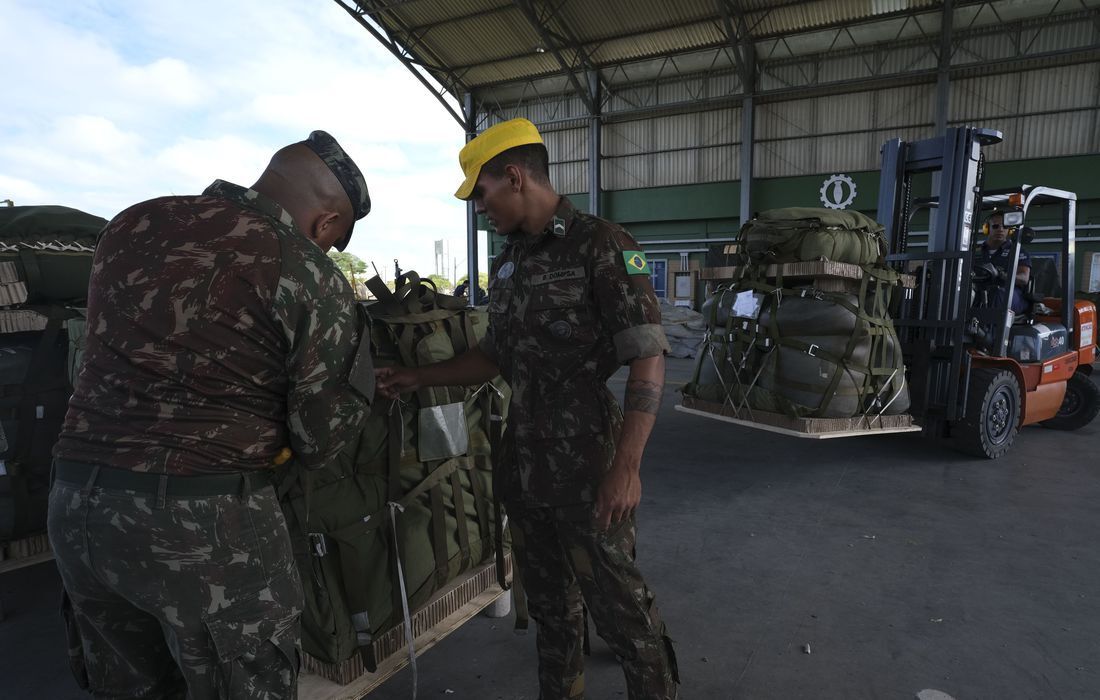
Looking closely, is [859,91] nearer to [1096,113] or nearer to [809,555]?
[1096,113]

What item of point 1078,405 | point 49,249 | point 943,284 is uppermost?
point 49,249

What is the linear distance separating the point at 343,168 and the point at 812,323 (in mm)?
3723

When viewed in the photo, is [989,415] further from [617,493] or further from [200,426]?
[200,426]

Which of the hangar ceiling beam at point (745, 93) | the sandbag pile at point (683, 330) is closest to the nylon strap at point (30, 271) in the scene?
the sandbag pile at point (683, 330)

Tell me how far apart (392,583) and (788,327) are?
347 cm

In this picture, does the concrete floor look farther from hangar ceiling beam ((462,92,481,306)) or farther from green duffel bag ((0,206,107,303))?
hangar ceiling beam ((462,92,481,306))

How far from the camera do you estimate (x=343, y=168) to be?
4.99ft

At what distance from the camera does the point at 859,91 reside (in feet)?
51.3

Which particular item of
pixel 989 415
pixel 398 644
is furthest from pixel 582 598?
pixel 989 415

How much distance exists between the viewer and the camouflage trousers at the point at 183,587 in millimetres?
1260

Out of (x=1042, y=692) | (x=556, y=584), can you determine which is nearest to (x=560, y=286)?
(x=556, y=584)

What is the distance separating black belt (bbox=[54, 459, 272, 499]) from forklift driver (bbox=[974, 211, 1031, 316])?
20.7 ft

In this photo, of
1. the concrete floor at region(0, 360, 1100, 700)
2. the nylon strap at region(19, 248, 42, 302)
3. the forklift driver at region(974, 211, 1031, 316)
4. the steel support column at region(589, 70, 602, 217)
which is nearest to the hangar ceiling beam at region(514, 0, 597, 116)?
the steel support column at region(589, 70, 602, 217)

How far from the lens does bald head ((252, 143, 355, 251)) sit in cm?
146
